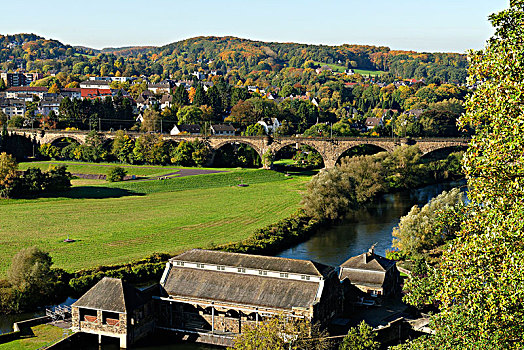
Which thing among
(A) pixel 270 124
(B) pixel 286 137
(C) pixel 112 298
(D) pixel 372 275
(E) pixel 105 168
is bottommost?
(E) pixel 105 168

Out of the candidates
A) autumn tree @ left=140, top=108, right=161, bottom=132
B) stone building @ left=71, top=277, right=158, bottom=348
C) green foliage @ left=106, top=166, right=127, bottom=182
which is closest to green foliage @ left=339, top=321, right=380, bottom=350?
stone building @ left=71, top=277, right=158, bottom=348

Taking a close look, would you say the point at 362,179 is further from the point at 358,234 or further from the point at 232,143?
the point at 232,143

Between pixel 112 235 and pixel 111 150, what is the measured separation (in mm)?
56119

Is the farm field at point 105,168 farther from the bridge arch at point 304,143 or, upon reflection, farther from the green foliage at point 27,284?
the green foliage at point 27,284

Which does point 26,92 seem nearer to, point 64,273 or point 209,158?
point 209,158

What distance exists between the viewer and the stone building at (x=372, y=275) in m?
39.8

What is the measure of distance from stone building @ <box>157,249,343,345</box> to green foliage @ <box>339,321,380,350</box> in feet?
9.66

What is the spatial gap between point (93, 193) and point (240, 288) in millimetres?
45661

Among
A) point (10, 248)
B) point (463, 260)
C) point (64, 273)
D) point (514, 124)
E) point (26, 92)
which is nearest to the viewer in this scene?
point (514, 124)

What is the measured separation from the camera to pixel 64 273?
4131 cm

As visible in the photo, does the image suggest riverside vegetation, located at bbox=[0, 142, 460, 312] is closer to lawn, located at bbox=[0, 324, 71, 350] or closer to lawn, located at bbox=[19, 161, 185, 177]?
lawn, located at bbox=[0, 324, 71, 350]

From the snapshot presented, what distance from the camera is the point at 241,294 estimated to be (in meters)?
35.0

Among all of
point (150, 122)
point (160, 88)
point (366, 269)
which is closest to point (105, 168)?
point (150, 122)

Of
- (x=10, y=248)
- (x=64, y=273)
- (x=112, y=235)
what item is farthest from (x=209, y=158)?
(x=64, y=273)
